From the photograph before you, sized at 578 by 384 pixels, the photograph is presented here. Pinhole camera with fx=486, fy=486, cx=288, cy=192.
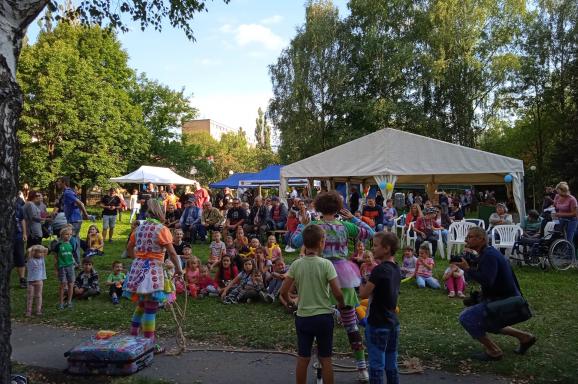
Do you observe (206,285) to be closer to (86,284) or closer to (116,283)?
(116,283)

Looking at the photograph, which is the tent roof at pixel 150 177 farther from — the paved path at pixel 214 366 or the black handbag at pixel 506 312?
the black handbag at pixel 506 312

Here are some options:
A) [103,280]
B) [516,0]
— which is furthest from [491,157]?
[516,0]

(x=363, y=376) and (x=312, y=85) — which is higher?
(x=312, y=85)

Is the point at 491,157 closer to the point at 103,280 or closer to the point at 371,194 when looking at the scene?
the point at 371,194

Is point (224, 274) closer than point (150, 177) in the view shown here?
Yes

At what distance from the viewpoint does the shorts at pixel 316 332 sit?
3.67 meters

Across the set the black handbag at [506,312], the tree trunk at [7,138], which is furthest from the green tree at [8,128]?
the black handbag at [506,312]

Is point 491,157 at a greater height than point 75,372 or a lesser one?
greater

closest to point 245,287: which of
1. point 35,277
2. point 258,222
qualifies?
point 35,277

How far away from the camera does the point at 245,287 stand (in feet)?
26.6

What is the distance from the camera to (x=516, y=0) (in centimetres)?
3178

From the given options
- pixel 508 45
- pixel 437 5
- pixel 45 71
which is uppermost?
pixel 437 5

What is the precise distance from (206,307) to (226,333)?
1.69m

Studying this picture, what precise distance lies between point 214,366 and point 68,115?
2989 centimetres
